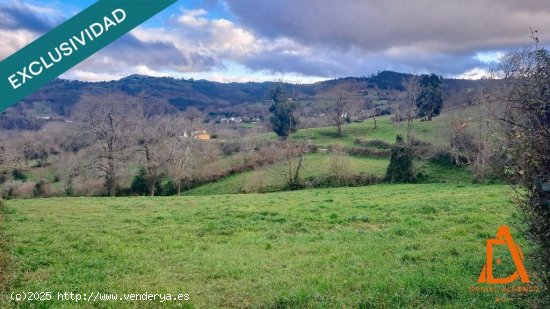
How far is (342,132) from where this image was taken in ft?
229

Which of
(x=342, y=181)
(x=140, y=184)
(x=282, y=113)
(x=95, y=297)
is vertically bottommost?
(x=140, y=184)

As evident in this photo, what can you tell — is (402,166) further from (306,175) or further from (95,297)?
(95,297)

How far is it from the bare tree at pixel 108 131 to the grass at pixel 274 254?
2303 cm

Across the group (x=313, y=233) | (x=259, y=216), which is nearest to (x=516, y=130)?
(x=313, y=233)

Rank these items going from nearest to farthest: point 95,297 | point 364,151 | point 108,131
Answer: point 95,297
point 108,131
point 364,151

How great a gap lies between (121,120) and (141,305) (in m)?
36.9

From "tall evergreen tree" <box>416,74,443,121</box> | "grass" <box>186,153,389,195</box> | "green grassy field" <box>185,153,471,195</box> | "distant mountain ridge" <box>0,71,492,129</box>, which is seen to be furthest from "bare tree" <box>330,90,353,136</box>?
"distant mountain ridge" <box>0,71,492,129</box>

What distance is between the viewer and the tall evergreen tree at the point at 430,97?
74000 mm

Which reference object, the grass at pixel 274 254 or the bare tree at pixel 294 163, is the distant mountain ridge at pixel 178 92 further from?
the grass at pixel 274 254

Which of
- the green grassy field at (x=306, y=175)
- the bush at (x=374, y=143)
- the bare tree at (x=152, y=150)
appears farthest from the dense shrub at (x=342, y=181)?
the bare tree at (x=152, y=150)

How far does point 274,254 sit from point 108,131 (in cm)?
3447

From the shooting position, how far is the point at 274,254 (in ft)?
37.9

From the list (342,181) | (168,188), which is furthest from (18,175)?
(342,181)

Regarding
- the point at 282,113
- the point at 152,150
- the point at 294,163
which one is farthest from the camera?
the point at 282,113
